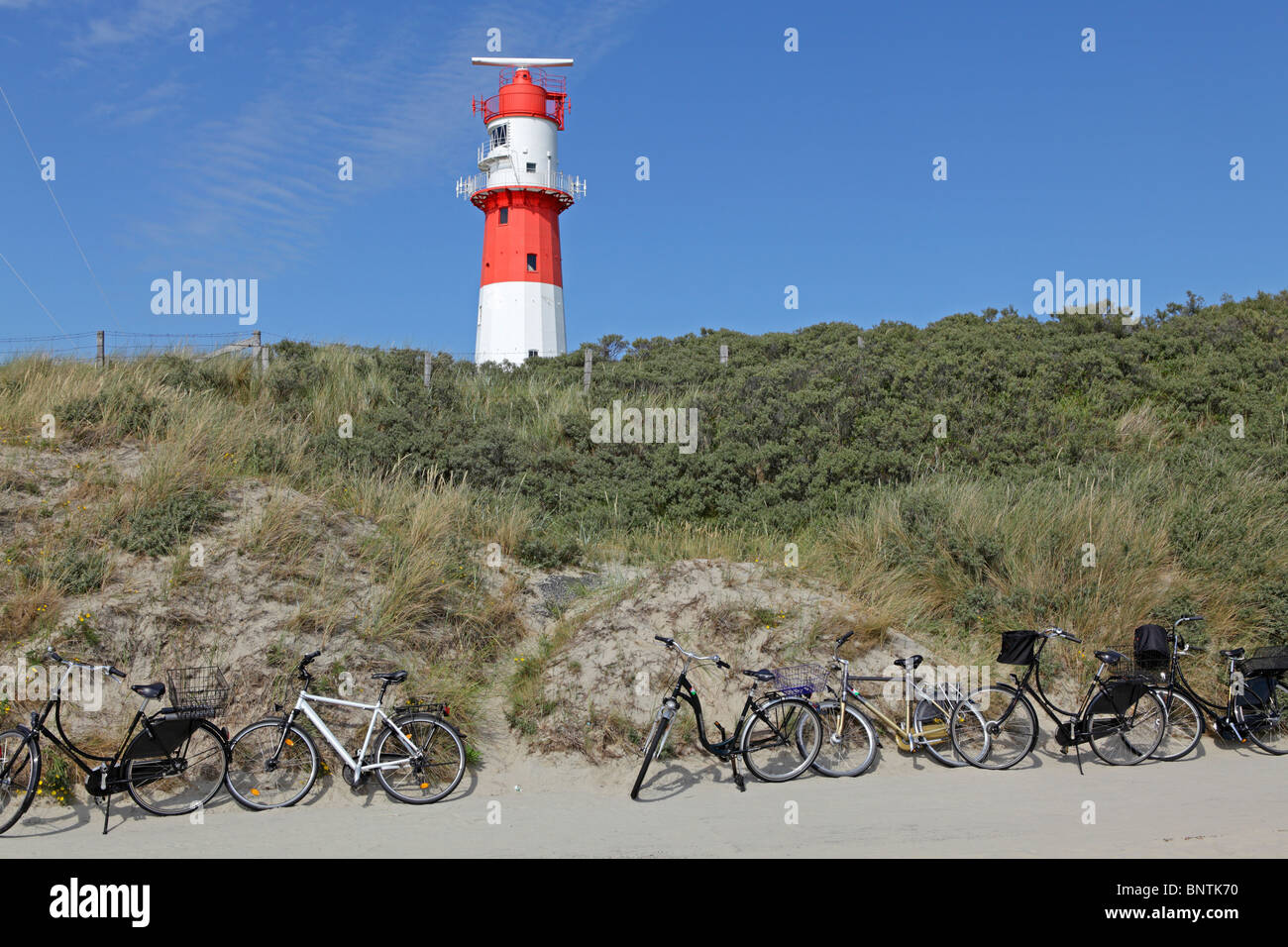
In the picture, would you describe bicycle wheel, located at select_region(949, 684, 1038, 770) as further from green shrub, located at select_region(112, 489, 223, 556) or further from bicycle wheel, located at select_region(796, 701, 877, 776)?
green shrub, located at select_region(112, 489, 223, 556)

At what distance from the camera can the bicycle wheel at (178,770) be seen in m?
6.50

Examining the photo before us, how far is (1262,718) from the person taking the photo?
326 inches

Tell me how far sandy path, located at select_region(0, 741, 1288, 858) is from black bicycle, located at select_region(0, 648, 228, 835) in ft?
0.66

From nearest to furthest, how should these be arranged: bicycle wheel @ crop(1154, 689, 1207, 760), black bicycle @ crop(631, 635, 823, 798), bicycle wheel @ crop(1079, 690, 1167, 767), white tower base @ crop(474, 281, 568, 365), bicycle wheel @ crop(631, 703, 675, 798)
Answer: bicycle wheel @ crop(631, 703, 675, 798), black bicycle @ crop(631, 635, 823, 798), bicycle wheel @ crop(1079, 690, 1167, 767), bicycle wheel @ crop(1154, 689, 1207, 760), white tower base @ crop(474, 281, 568, 365)

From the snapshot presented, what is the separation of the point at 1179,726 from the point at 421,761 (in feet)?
23.8

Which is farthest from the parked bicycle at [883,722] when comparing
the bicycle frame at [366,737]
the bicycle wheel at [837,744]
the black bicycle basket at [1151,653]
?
the bicycle frame at [366,737]

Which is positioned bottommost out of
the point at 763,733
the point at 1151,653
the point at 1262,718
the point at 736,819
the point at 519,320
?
the point at 736,819

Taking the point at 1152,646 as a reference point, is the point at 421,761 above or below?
below

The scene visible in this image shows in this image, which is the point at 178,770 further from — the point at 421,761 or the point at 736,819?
the point at 736,819

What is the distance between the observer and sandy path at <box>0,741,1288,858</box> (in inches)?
231

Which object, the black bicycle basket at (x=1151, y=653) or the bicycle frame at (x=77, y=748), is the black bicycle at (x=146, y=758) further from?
the black bicycle basket at (x=1151, y=653)

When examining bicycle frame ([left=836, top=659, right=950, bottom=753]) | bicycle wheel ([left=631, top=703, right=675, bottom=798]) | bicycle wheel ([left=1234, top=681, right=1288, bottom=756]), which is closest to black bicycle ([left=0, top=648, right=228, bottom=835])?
bicycle wheel ([left=631, top=703, right=675, bottom=798])

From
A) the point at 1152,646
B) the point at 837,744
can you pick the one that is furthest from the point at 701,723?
the point at 1152,646

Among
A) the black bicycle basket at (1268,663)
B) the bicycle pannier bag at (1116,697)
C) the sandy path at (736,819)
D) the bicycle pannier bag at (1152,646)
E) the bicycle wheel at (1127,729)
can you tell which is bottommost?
the sandy path at (736,819)
